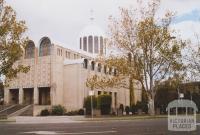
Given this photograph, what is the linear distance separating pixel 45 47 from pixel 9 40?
32116 mm

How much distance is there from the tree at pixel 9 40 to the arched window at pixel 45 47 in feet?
102

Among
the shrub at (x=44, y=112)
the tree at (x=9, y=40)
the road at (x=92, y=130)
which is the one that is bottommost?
the shrub at (x=44, y=112)

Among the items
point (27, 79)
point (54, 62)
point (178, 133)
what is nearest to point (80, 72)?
point (54, 62)

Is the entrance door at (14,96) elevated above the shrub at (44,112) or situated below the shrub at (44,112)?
above

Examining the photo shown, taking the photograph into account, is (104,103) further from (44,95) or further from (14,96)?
→ (14,96)

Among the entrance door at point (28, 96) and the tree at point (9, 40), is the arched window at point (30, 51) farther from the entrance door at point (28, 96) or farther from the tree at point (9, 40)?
the tree at point (9, 40)

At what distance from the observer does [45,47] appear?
210 ft

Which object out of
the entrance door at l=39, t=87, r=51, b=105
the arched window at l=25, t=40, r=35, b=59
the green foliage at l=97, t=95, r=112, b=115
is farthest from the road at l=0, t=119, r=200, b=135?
the entrance door at l=39, t=87, r=51, b=105

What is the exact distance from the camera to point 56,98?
62.7 metres

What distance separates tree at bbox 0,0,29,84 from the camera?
3127 centimetres

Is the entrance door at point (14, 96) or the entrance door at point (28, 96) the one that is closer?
the entrance door at point (28, 96)

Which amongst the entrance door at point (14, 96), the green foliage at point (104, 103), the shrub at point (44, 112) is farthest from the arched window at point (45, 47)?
the green foliage at point (104, 103)

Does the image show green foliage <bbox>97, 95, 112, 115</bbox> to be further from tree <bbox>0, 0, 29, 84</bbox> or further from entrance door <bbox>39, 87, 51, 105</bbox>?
tree <bbox>0, 0, 29, 84</bbox>

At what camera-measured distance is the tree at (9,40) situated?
103 feet
